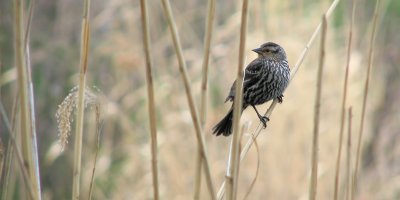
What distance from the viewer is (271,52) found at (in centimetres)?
406

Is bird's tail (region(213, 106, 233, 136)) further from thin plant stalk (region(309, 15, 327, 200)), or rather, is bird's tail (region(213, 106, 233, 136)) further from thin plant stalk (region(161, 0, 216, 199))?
thin plant stalk (region(161, 0, 216, 199))

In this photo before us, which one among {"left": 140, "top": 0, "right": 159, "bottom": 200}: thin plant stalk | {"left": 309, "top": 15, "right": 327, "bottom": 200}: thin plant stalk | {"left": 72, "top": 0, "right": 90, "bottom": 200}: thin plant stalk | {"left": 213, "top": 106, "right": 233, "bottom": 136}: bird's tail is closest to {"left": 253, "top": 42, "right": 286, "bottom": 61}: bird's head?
{"left": 213, "top": 106, "right": 233, "bottom": 136}: bird's tail

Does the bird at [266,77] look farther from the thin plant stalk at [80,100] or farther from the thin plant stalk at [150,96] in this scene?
the thin plant stalk at [150,96]

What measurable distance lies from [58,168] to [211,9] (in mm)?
4012

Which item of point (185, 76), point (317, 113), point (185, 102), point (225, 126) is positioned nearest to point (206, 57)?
point (185, 76)

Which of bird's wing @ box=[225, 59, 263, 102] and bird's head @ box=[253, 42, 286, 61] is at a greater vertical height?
bird's head @ box=[253, 42, 286, 61]

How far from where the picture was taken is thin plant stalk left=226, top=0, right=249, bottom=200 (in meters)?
1.93

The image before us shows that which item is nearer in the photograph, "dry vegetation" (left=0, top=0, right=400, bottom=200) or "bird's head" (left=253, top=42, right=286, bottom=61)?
"bird's head" (left=253, top=42, right=286, bottom=61)

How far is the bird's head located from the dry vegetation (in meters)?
0.70

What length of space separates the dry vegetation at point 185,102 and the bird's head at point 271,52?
2.30 ft

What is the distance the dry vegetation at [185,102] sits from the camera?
16.3ft

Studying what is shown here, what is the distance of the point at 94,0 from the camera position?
604 centimetres

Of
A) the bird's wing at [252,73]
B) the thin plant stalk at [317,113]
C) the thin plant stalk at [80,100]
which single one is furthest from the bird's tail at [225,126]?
the thin plant stalk at [80,100]

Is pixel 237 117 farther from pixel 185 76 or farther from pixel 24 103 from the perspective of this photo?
pixel 24 103
